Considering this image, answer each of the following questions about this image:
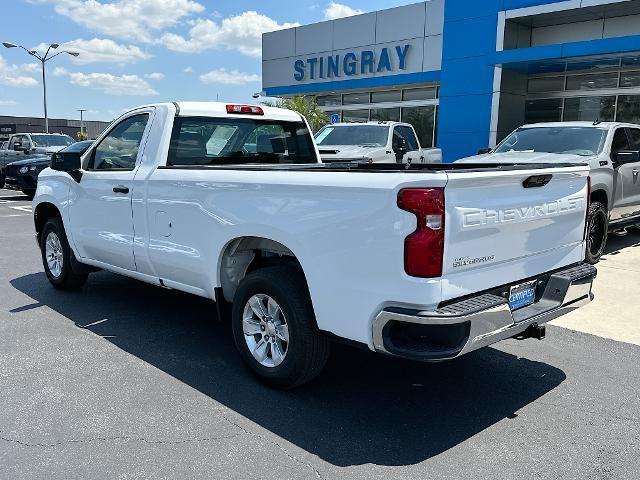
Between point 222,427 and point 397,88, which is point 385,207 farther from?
point 397,88

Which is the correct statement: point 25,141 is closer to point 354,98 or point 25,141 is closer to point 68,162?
point 354,98

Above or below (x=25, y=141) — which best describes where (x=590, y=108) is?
above

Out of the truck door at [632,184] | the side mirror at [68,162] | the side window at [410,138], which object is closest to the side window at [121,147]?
the side mirror at [68,162]

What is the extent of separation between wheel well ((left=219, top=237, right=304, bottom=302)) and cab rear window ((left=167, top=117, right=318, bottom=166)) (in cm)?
114

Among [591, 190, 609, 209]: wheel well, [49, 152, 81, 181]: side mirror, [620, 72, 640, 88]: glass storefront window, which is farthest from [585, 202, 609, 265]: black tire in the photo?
[620, 72, 640, 88]: glass storefront window

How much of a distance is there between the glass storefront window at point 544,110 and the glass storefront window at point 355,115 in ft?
25.1

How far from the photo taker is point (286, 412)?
3684mm

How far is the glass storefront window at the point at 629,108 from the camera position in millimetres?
16766

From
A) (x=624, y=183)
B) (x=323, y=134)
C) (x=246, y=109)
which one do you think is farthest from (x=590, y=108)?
(x=246, y=109)

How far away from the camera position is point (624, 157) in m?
8.30

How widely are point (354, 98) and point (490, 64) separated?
9171 mm

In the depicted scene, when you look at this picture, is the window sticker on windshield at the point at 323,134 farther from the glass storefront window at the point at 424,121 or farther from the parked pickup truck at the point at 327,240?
the glass storefront window at the point at 424,121

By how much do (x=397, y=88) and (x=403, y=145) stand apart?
11137 mm

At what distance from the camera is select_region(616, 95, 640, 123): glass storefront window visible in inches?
660
